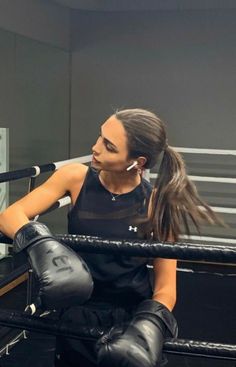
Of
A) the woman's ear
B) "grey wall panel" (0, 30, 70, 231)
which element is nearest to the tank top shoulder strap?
the woman's ear

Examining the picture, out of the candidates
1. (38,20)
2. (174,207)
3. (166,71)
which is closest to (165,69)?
(166,71)

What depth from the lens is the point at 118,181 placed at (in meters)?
1.25

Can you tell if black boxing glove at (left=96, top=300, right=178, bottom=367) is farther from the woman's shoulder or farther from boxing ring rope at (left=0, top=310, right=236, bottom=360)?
the woman's shoulder

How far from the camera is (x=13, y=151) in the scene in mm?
3512

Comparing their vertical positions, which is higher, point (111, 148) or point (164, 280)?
point (111, 148)

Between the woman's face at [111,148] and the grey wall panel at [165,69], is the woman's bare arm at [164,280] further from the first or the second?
the grey wall panel at [165,69]

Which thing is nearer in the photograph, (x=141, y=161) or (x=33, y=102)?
(x=141, y=161)

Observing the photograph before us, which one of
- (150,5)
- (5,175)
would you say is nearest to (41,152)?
(150,5)

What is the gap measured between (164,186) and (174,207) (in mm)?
60

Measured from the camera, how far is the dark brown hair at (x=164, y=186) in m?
1.14

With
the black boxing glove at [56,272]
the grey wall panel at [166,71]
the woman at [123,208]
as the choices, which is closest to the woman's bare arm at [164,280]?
the woman at [123,208]

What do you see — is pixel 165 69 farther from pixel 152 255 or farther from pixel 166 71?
pixel 152 255

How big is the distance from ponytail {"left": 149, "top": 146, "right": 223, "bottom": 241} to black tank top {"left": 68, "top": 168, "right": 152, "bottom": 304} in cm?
5

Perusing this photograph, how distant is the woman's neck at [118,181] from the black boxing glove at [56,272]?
321mm
